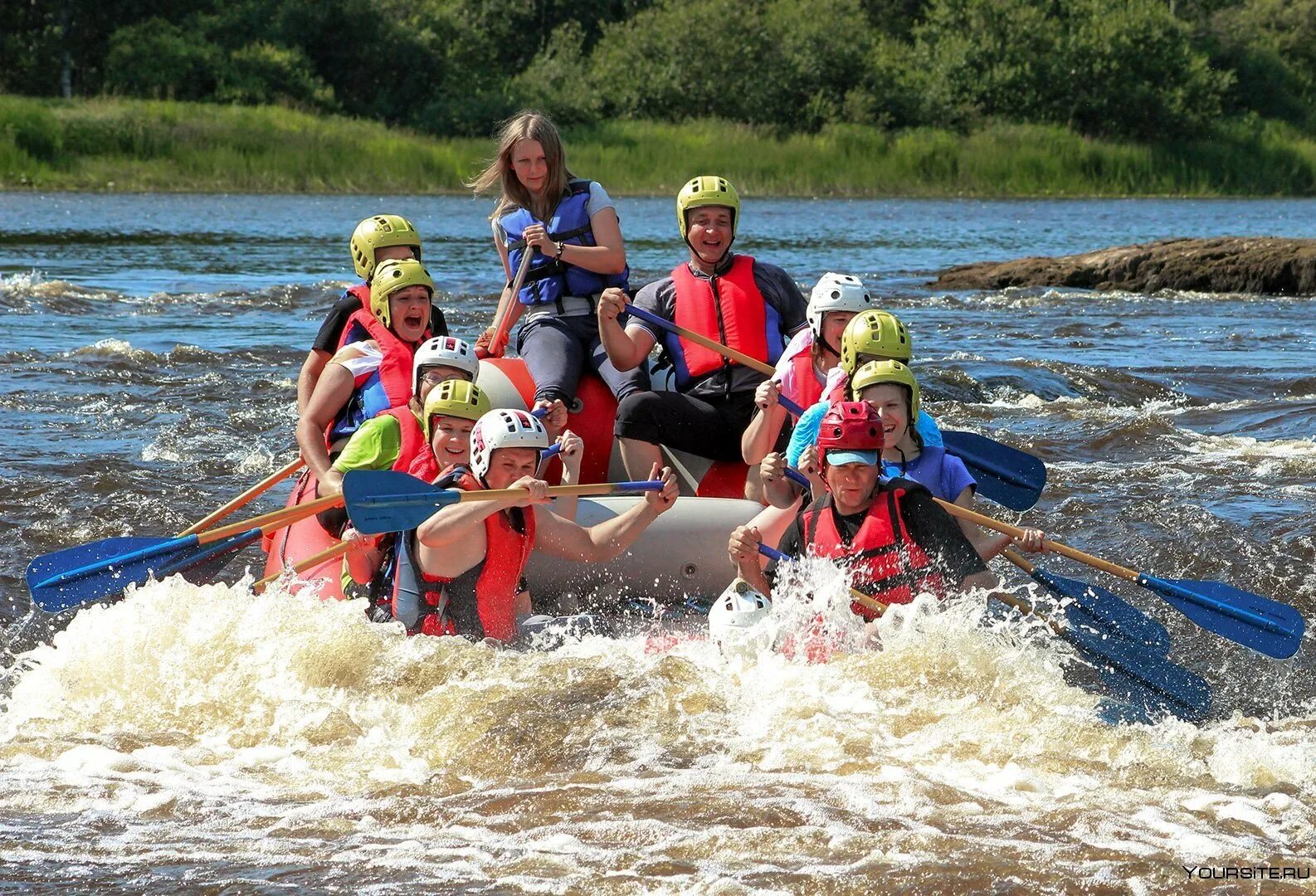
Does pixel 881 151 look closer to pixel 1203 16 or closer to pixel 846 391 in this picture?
pixel 1203 16

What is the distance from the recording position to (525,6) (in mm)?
50812

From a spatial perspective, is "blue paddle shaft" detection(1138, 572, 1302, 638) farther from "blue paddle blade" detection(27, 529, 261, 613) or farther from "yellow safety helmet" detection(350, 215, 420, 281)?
"blue paddle blade" detection(27, 529, 261, 613)

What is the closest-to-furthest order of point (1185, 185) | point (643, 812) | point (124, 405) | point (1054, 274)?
1. point (643, 812)
2. point (124, 405)
3. point (1054, 274)
4. point (1185, 185)

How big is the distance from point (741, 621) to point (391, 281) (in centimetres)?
199

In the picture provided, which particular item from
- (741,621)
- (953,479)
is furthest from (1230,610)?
(741,621)

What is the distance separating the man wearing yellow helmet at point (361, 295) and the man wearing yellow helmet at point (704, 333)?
84cm

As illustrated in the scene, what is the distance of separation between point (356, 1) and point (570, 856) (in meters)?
43.1

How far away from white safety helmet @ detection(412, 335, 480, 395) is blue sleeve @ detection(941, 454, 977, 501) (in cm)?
172

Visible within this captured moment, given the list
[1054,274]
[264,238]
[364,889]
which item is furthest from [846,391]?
[264,238]

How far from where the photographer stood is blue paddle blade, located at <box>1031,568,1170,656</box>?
626cm

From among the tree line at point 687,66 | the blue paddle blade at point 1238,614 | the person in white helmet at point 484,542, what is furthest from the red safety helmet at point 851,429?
the tree line at point 687,66

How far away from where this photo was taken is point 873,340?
6023 mm

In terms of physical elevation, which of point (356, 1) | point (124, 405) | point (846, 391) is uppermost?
point (356, 1)

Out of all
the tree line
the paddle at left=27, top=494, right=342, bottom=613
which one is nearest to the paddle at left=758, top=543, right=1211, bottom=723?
the paddle at left=27, top=494, right=342, bottom=613
